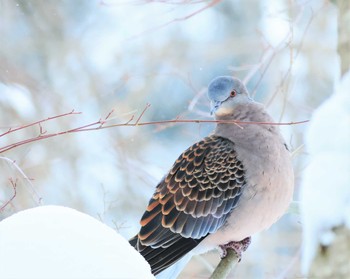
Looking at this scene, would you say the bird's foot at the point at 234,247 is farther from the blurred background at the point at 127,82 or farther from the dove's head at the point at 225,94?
the blurred background at the point at 127,82

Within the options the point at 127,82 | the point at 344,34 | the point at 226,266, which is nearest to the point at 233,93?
the point at 226,266

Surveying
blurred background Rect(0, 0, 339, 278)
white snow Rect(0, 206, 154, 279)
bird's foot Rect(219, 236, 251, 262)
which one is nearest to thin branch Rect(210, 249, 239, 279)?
bird's foot Rect(219, 236, 251, 262)

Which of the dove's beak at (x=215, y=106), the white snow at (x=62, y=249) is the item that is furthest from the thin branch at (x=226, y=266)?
the white snow at (x=62, y=249)

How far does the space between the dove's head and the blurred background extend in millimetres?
A: 2580

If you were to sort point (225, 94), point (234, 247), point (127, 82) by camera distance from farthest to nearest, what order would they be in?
point (127, 82) < point (225, 94) < point (234, 247)

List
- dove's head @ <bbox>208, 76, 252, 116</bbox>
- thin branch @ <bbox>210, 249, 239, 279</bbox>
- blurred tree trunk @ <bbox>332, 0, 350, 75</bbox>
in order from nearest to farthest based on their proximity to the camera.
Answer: blurred tree trunk @ <bbox>332, 0, 350, 75</bbox>, thin branch @ <bbox>210, 249, 239, 279</bbox>, dove's head @ <bbox>208, 76, 252, 116</bbox>

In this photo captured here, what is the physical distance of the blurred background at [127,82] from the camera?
671 cm

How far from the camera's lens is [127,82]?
7.97 meters

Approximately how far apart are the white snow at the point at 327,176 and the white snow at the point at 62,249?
0.42m

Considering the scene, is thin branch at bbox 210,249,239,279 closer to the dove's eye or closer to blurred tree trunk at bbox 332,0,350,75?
the dove's eye

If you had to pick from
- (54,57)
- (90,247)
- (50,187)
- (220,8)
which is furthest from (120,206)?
(90,247)

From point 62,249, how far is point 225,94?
1.81 metres

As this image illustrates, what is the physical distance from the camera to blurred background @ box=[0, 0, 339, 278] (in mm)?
6707

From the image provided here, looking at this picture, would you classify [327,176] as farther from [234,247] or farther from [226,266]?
[234,247]
